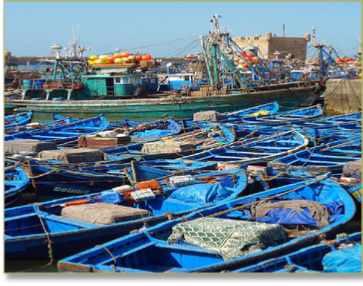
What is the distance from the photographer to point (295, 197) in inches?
558

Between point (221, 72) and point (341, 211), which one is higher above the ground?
point (221, 72)

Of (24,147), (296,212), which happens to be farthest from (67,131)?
(296,212)

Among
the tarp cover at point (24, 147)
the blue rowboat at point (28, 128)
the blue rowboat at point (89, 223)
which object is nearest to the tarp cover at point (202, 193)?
the blue rowboat at point (89, 223)

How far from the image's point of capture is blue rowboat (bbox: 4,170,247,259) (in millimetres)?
11273

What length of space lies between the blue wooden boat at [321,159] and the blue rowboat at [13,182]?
7239 millimetres

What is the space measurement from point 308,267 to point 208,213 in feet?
10.7

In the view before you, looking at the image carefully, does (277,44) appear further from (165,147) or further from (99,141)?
(165,147)

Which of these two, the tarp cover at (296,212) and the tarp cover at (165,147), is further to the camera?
the tarp cover at (165,147)

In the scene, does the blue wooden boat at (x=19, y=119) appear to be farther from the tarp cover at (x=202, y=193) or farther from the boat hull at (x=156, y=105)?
the tarp cover at (x=202, y=193)

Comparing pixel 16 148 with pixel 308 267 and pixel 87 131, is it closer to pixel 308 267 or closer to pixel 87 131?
pixel 87 131

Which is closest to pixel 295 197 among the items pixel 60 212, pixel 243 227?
pixel 243 227

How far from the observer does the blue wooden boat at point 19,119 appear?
28.9 metres

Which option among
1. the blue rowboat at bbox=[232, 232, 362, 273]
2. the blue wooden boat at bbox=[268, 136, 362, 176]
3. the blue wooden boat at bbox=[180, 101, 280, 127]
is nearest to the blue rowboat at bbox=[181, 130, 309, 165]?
the blue wooden boat at bbox=[268, 136, 362, 176]

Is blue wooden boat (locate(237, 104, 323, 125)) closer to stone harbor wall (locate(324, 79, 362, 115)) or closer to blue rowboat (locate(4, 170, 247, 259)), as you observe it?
stone harbor wall (locate(324, 79, 362, 115))
